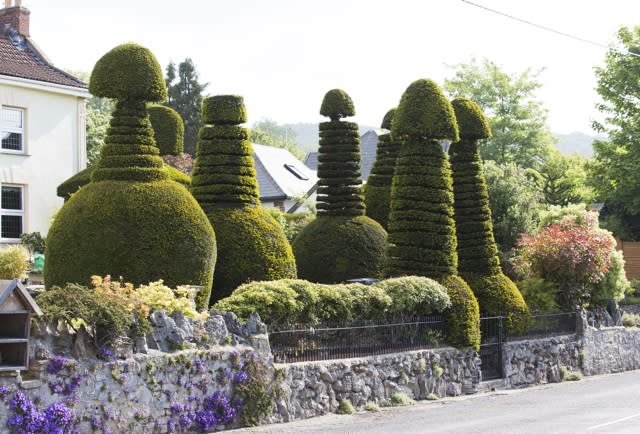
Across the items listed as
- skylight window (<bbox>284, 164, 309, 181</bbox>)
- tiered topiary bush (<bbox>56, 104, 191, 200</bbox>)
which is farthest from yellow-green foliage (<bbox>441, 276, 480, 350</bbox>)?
skylight window (<bbox>284, 164, 309, 181</bbox>)

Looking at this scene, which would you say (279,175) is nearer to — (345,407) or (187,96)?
(187,96)

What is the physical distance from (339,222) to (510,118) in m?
32.8

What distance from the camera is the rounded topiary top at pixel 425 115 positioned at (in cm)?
2100

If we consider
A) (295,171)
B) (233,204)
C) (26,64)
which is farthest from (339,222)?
(295,171)

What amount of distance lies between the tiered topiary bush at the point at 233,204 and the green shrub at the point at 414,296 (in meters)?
2.55

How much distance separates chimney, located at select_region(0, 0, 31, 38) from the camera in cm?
3419

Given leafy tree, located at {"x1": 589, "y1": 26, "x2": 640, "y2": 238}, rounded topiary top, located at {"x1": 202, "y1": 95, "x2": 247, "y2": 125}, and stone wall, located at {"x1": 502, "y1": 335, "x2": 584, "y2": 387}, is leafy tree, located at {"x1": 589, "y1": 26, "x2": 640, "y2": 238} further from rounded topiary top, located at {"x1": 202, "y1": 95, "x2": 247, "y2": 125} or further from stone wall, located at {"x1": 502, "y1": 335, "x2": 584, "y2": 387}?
rounded topiary top, located at {"x1": 202, "y1": 95, "x2": 247, "y2": 125}

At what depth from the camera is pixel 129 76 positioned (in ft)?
57.0

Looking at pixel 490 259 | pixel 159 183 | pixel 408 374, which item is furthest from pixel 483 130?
pixel 159 183

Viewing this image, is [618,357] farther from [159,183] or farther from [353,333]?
[159,183]

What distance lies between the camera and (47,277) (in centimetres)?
1697

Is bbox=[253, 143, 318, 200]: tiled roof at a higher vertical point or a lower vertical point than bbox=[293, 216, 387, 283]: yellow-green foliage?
higher

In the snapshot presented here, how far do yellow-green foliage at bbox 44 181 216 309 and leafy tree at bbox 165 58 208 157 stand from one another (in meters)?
45.6

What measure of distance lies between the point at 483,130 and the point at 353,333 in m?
8.45
